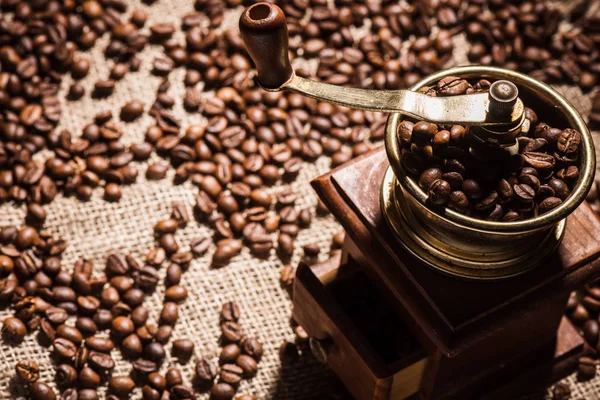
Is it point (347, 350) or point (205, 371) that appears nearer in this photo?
point (347, 350)

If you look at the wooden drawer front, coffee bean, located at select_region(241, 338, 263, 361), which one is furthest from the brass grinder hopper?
coffee bean, located at select_region(241, 338, 263, 361)

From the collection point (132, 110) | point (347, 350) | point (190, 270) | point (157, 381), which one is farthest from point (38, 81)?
point (347, 350)

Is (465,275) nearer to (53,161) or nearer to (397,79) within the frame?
(397,79)

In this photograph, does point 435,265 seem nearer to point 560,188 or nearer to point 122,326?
point 560,188

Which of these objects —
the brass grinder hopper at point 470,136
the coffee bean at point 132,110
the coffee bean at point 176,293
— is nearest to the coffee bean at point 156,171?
the coffee bean at point 132,110

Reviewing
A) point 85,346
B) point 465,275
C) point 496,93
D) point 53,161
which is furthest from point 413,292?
point 53,161

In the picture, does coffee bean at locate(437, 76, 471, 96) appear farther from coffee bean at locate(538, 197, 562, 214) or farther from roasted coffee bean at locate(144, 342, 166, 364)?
roasted coffee bean at locate(144, 342, 166, 364)

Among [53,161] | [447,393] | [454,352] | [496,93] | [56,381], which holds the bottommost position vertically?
[56,381]
